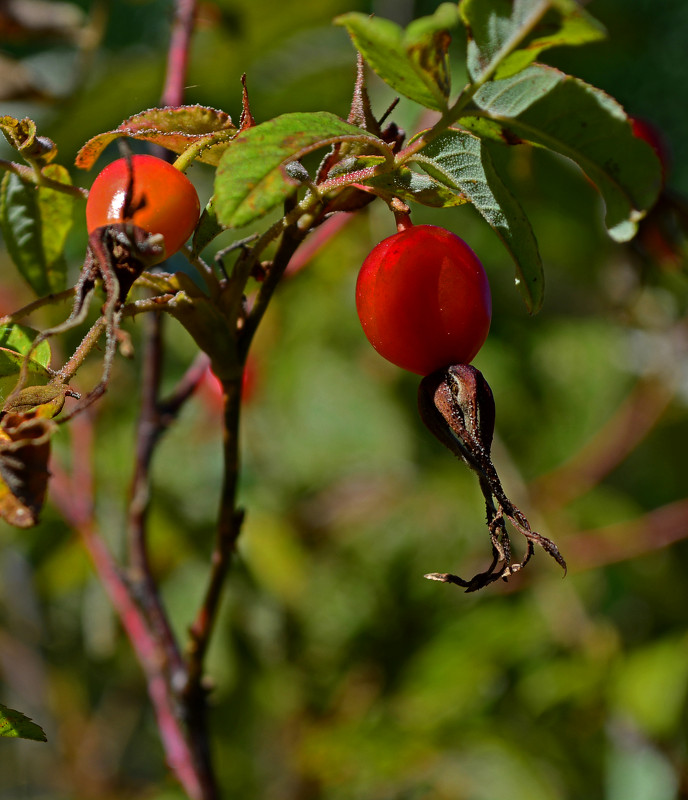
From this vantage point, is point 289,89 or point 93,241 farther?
point 289,89

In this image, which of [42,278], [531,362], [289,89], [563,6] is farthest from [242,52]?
[563,6]

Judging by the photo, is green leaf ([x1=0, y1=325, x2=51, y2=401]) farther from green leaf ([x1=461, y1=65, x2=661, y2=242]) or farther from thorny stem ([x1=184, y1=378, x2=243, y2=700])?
green leaf ([x1=461, y1=65, x2=661, y2=242])

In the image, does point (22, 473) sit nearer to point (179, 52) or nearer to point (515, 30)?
point (515, 30)

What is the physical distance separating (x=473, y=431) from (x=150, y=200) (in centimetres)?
23

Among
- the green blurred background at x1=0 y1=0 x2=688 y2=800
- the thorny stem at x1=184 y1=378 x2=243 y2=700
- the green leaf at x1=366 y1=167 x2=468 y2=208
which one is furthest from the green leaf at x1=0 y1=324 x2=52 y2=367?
the green blurred background at x1=0 y1=0 x2=688 y2=800

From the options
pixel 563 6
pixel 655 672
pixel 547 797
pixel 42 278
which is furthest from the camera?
pixel 655 672

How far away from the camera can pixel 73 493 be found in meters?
1.22

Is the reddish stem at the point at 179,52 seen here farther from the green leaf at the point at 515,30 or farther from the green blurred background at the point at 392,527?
the green leaf at the point at 515,30

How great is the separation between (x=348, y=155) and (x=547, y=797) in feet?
3.17

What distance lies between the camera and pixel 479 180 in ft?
1.65

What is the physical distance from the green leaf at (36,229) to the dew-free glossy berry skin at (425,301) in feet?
0.90

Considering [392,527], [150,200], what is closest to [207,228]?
[150,200]

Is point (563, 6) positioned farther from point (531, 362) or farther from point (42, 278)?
point (531, 362)

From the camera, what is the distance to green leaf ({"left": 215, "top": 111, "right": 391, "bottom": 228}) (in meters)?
0.42
